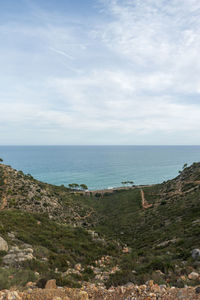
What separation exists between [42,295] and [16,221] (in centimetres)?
1419

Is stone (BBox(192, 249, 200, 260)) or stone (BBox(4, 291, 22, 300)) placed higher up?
stone (BBox(4, 291, 22, 300))

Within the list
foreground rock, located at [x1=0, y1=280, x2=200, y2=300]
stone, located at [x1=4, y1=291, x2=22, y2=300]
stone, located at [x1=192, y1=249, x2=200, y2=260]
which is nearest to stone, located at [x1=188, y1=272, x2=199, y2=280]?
foreground rock, located at [x1=0, y1=280, x2=200, y2=300]

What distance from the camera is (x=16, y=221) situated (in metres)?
17.9

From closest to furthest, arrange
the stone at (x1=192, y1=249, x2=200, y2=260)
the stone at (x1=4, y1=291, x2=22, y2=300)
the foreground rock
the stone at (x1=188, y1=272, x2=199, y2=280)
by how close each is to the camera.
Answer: the stone at (x1=4, y1=291, x2=22, y2=300)
the foreground rock
the stone at (x1=188, y1=272, x2=199, y2=280)
the stone at (x1=192, y1=249, x2=200, y2=260)

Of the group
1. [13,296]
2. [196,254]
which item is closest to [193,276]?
[196,254]

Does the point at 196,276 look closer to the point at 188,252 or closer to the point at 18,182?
the point at 188,252

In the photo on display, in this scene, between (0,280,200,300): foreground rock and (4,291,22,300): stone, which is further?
(0,280,200,300): foreground rock

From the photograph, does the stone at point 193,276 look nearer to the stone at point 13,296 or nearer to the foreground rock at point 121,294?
the foreground rock at point 121,294

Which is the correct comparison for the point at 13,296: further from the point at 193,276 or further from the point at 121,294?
the point at 193,276

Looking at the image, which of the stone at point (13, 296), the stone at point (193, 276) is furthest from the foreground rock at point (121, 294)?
the stone at point (193, 276)

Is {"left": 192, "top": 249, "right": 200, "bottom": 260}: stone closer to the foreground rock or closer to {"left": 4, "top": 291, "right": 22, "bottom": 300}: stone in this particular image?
the foreground rock

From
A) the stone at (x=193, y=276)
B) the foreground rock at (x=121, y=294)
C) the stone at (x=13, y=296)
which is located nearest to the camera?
the stone at (x=13, y=296)

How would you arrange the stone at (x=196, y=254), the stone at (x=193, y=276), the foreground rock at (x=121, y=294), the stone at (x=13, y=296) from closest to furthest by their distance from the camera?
the stone at (x=13, y=296)
the foreground rock at (x=121, y=294)
the stone at (x=193, y=276)
the stone at (x=196, y=254)

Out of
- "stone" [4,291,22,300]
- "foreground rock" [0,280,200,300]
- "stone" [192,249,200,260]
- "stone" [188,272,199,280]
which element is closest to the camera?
"stone" [4,291,22,300]
